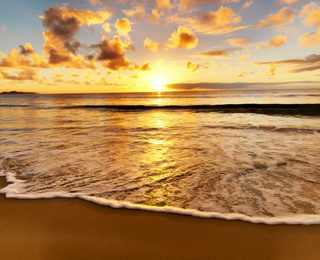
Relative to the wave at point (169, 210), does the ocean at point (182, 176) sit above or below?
below

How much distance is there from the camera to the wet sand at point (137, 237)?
2.14m

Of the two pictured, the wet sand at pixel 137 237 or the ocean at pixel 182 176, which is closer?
the wet sand at pixel 137 237

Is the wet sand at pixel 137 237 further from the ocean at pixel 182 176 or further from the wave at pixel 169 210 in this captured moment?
the ocean at pixel 182 176

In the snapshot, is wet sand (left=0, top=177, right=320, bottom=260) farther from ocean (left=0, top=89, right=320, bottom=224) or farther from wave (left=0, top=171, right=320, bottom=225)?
ocean (left=0, top=89, right=320, bottom=224)

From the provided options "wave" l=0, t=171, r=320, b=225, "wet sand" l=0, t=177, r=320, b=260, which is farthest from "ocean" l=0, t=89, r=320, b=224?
"wet sand" l=0, t=177, r=320, b=260

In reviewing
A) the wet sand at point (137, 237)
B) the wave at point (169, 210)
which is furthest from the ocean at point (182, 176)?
the wet sand at point (137, 237)

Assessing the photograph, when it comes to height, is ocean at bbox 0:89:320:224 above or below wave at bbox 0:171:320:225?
below

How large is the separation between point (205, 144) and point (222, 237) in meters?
4.74

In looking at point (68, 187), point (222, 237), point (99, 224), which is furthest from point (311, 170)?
point (68, 187)

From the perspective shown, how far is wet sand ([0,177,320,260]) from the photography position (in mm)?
2143

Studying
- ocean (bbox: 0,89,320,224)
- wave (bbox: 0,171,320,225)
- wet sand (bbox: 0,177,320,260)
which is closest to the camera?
wet sand (bbox: 0,177,320,260)

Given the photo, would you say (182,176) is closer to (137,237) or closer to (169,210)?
(169,210)

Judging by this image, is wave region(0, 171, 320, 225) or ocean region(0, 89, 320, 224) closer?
wave region(0, 171, 320, 225)

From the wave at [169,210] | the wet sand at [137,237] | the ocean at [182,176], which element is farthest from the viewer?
the ocean at [182,176]
